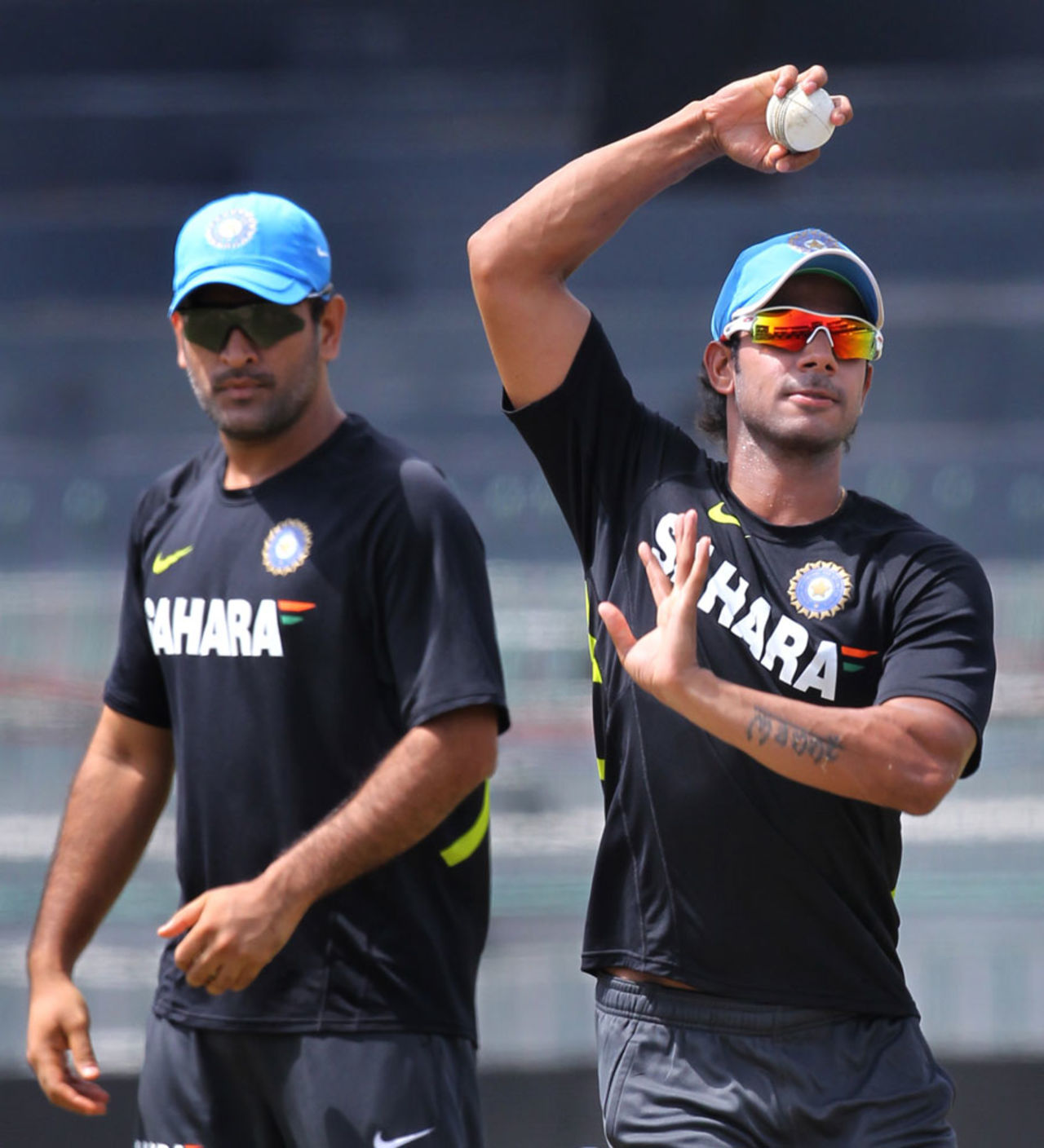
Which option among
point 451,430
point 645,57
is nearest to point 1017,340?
point 645,57

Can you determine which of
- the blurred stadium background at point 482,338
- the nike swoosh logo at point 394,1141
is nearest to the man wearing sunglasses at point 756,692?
the nike swoosh logo at point 394,1141

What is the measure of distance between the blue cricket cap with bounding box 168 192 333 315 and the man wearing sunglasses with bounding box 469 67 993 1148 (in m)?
0.35

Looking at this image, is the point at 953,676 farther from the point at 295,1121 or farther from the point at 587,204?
the point at 295,1121

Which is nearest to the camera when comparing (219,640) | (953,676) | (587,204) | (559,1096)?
(953,676)

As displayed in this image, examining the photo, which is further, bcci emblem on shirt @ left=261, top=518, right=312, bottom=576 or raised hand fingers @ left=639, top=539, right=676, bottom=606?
bcci emblem on shirt @ left=261, top=518, right=312, bottom=576

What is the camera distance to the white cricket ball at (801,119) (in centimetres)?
188

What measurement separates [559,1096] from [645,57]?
2094mm

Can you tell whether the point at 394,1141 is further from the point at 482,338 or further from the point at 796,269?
the point at 482,338

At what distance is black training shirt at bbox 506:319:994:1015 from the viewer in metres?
1.90

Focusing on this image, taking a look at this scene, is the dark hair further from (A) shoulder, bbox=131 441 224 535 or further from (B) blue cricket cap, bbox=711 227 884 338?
(A) shoulder, bbox=131 441 224 535

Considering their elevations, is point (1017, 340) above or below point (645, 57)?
below

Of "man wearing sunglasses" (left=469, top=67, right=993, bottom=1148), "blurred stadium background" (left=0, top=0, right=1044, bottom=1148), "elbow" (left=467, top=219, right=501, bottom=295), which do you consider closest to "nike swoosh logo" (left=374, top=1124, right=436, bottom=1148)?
"man wearing sunglasses" (left=469, top=67, right=993, bottom=1148)

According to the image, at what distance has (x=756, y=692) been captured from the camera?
1.78 meters

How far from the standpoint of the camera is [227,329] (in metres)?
2.31
